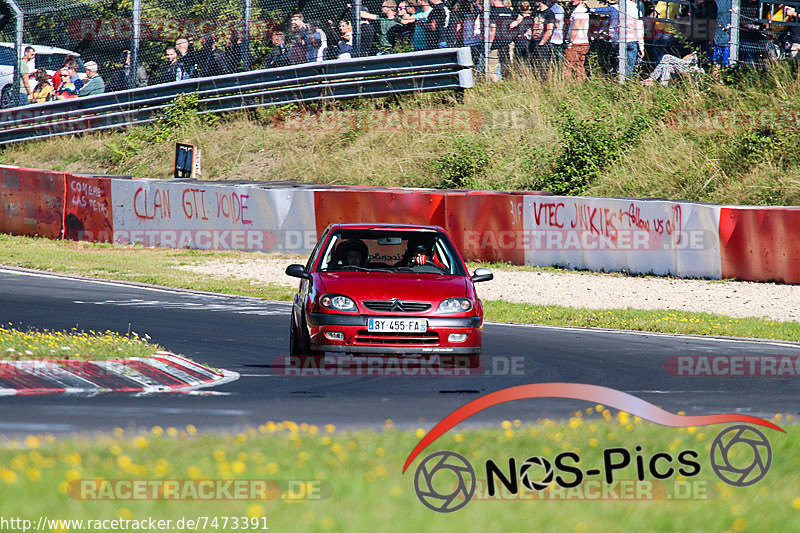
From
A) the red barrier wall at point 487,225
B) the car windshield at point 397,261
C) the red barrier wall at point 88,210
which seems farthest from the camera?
the red barrier wall at point 88,210

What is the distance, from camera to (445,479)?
5.46 meters

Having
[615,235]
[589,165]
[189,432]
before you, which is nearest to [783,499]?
[189,432]

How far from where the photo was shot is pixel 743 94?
2377 cm

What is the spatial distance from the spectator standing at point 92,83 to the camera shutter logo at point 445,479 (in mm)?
25233

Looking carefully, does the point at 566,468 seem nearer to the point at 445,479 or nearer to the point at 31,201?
the point at 445,479

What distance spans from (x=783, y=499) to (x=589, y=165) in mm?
18196

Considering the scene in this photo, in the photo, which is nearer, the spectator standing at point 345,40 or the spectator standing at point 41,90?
the spectator standing at point 345,40

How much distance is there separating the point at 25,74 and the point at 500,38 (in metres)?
13.4

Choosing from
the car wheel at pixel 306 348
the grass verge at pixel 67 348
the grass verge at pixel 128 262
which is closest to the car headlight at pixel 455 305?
the car wheel at pixel 306 348

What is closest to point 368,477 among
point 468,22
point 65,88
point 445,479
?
point 445,479

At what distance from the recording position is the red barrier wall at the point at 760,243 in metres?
17.0

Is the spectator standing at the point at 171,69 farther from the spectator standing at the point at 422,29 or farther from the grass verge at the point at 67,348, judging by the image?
the grass verge at the point at 67,348

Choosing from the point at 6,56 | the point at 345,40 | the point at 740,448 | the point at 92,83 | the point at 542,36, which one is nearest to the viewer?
the point at 740,448

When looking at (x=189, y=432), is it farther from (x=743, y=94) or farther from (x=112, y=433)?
(x=743, y=94)
